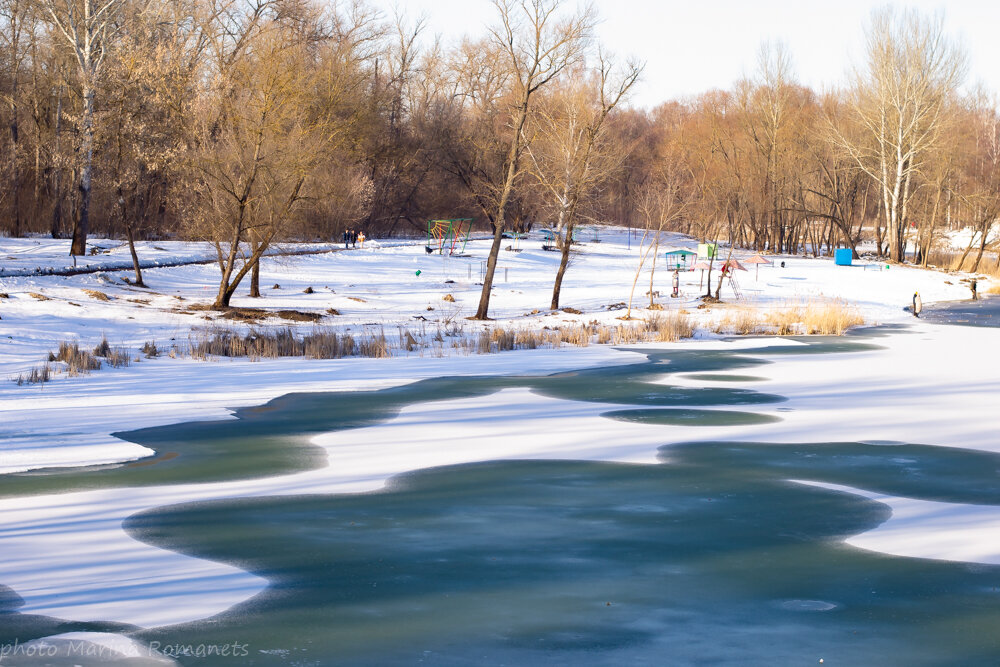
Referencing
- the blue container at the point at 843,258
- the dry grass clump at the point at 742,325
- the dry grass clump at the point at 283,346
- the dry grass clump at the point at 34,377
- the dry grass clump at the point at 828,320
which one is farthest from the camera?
the blue container at the point at 843,258

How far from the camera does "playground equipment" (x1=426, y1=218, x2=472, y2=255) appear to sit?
49.7 m

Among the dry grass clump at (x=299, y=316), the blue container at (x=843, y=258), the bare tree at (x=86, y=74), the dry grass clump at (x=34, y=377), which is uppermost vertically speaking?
the bare tree at (x=86, y=74)

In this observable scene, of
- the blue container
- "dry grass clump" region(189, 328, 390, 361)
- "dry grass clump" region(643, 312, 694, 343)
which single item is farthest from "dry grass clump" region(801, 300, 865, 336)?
the blue container

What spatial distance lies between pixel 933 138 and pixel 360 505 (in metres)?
51.5

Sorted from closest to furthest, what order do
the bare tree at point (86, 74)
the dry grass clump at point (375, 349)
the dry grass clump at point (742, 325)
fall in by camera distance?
the dry grass clump at point (375, 349) < the dry grass clump at point (742, 325) < the bare tree at point (86, 74)

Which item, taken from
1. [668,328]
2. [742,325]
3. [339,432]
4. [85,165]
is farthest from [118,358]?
[85,165]

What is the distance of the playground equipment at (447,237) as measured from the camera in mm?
49688

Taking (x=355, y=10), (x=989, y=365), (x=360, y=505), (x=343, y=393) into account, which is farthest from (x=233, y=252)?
(x=355, y=10)

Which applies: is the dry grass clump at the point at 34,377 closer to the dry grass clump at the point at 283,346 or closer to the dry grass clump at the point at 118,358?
the dry grass clump at the point at 118,358

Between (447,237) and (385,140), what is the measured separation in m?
7.60

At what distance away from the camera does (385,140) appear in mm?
59938

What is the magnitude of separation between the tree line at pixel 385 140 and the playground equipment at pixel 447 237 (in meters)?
2.99

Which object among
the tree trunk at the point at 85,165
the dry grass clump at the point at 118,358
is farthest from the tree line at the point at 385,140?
the dry grass clump at the point at 118,358

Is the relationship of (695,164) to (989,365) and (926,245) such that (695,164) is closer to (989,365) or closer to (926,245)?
(926,245)
